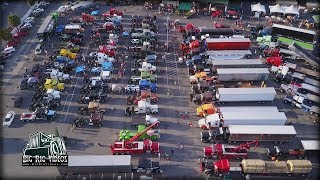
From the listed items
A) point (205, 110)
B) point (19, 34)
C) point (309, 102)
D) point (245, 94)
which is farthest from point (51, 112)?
point (309, 102)

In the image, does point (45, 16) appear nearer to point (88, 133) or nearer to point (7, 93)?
point (7, 93)

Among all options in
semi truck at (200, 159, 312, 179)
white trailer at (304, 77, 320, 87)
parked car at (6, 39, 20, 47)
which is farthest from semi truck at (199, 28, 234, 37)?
parked car at (6, 39, 20, 47)

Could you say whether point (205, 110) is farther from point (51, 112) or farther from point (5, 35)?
point (5, 35)

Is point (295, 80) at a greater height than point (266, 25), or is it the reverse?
point (266, 25)

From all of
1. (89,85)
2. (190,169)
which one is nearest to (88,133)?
(89,85)

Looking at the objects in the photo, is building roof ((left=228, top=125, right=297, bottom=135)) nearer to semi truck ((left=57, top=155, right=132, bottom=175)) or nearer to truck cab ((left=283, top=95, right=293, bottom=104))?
truck cab ((left=283, top=95, right=293, bottom=104))

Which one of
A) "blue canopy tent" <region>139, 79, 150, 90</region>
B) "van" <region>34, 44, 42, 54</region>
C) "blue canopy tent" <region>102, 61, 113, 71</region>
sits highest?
"van" <region>34, 44, 42, 54</region>
